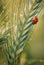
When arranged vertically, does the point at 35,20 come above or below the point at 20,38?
above

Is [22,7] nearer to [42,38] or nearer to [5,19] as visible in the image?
[5,19]

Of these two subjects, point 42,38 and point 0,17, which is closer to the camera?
point 42,38

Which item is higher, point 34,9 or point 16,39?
point 34,9

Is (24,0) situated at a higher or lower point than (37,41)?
higher

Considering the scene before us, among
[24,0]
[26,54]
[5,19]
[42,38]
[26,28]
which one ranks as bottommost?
[26,54]

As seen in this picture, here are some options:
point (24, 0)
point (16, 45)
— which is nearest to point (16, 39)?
point (16, 45)

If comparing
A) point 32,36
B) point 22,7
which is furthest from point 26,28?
point 22,7

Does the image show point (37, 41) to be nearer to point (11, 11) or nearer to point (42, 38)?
point (42, 38)

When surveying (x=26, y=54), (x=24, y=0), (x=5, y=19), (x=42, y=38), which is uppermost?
(x=24, y=0)
